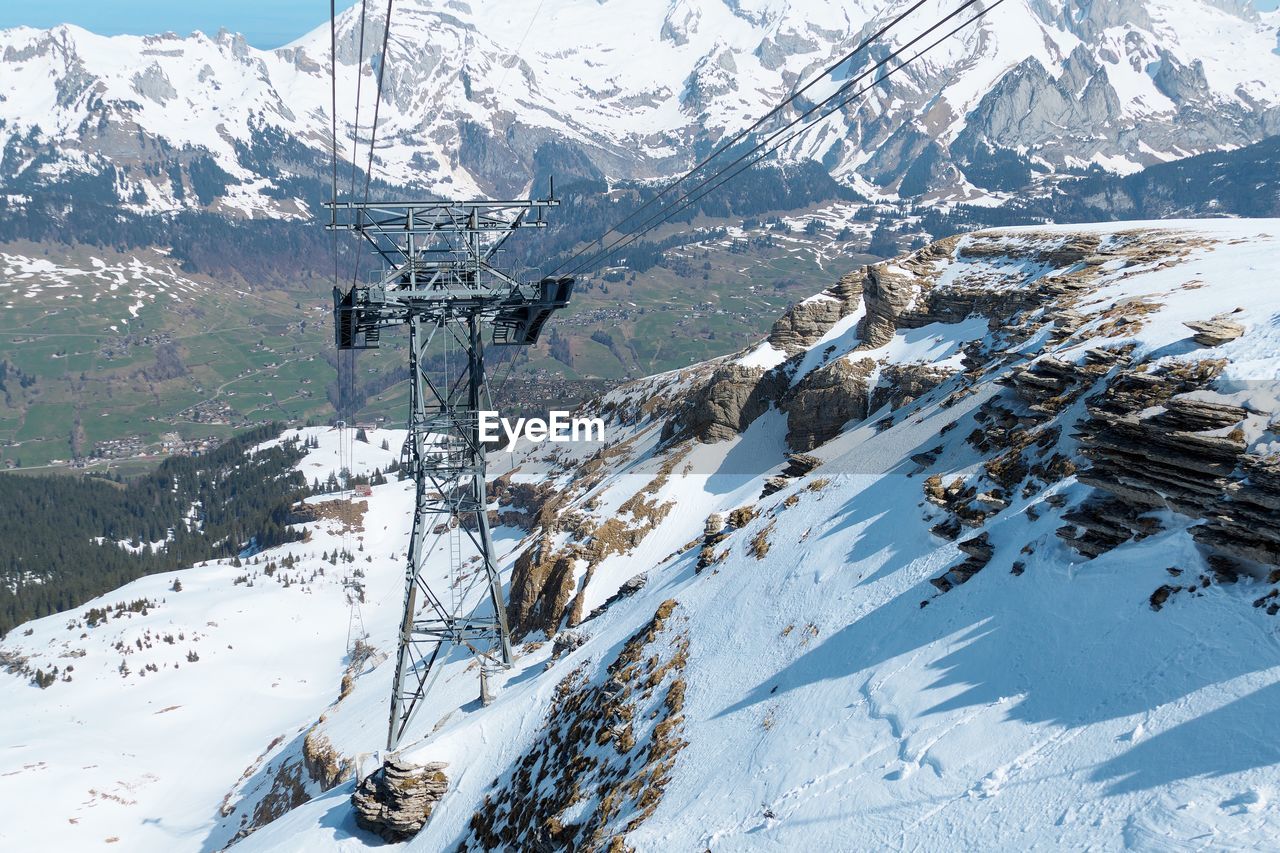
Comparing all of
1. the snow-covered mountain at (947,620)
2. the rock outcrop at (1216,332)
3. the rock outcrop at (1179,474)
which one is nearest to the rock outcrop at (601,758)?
the snow-covered mountain at (947,620)

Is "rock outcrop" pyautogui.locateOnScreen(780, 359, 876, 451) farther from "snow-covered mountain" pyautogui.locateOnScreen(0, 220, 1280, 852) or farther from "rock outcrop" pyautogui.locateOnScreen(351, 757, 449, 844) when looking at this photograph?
"rock outcrop" pyautogui.locateOnScreen(351, 757, 449, 844)

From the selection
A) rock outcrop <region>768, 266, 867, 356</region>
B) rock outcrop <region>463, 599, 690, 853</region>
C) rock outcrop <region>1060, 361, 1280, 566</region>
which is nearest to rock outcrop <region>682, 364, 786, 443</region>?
rock outcrop <region>768, 266, 867, 356</region>

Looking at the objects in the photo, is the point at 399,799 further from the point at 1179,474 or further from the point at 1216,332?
the point at 1216,332

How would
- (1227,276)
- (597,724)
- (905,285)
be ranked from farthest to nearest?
(905,285) < (1227,276) < (597,724)

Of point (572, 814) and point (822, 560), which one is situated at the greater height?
point (822, 560)

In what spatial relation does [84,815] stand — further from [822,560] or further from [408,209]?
[822,560]

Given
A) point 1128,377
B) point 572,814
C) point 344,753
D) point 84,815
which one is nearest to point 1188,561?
point 1128,377

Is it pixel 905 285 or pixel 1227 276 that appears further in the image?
pixel 905 285
